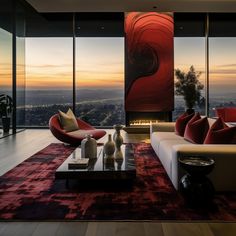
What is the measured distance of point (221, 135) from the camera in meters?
3.60

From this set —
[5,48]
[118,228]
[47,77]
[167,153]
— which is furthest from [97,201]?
[47,77]

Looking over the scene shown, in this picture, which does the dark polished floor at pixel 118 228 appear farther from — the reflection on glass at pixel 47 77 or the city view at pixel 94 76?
the reflection on glass at pixel 47 77

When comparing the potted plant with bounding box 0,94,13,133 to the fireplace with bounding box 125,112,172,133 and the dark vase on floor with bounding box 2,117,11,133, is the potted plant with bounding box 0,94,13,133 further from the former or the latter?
the fireplace with bounding box 125,112,172,133

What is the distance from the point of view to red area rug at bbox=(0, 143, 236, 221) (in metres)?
Result: 2.81

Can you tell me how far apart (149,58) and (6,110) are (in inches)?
163

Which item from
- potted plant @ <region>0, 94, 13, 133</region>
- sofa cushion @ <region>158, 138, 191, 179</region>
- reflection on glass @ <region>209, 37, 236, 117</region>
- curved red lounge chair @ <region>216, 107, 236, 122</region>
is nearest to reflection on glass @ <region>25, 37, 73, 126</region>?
potted plant @ <region>0, 94, 13, 133</region>

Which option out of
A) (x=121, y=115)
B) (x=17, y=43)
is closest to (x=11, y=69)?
(x=17, y=43)

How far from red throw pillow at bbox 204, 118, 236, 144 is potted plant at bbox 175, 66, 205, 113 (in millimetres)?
5078

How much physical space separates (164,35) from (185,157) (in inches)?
242

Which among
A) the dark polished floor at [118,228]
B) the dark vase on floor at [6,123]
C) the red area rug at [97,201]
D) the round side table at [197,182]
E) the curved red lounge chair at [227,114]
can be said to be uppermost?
the curved red lounge chair at [227,114]

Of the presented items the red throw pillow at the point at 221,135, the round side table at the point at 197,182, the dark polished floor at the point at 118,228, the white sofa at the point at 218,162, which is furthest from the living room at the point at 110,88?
the dark polished floor at the point at 118,228

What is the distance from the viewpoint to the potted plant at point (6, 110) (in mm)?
7820

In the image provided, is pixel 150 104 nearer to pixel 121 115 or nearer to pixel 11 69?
pixel 121 115

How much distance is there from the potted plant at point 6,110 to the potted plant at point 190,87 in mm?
4692
